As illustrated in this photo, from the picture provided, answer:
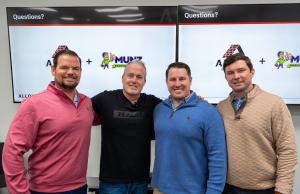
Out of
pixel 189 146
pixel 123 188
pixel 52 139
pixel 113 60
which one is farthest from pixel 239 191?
pixel 113 60

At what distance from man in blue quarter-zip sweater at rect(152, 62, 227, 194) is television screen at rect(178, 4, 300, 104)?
2.74 feet

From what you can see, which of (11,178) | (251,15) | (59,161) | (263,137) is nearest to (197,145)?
(263,137)

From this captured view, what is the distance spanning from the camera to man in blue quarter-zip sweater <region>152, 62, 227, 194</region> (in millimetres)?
1666

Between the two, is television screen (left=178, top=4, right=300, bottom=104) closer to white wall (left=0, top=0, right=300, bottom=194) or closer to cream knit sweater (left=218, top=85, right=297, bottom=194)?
white wall (left=0, top=0, right=300, bottom=194)

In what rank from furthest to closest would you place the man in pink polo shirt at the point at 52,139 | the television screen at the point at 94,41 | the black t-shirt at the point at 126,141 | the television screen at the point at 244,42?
the television screen at the point at 94,41
the television screen at the point at 244,42
the black t-shirt at the point at 126,141
the man in pink polo shirt at the point at 52,139

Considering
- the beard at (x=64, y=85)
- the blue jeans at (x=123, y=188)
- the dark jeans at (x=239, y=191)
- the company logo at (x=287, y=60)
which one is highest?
the company logo at (x=287, y=60)

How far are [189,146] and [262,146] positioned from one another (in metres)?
0.44

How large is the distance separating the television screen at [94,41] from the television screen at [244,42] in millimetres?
200

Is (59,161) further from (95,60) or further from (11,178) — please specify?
(95,60)

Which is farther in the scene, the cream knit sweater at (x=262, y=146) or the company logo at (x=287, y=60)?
the company logo at (x=287, y=60)

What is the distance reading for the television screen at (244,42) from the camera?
2.45 meters

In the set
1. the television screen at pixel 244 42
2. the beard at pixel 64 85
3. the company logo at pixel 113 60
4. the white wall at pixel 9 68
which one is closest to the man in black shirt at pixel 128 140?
the beard at pixel 64 85

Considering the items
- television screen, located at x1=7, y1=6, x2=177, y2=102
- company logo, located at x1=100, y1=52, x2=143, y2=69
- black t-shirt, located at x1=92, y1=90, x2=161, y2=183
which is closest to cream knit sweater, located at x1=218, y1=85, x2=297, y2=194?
black t-shirt, located at x1=92, y1=90, x2=161, y2=183

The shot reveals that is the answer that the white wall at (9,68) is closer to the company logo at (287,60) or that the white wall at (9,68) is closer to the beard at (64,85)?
the company logo at (287,60)
